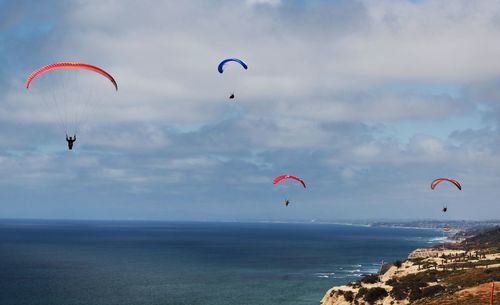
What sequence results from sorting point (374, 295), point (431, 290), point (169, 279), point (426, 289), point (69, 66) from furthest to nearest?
point (169, 279) → point (374, 295) → point (426, 289) → point (431, 290) → point (69, 66)

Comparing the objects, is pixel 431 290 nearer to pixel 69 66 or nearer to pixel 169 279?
pixel 69 66

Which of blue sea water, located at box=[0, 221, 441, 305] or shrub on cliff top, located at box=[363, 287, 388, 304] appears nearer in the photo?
shrub on cliff top, located at box=[363, 287, 388, 304]

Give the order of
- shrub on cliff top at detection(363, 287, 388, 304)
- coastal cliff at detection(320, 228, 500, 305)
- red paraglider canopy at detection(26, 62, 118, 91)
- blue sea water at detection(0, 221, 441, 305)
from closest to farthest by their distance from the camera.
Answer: red paraglider canopy at detection(26, 62, 118, 91) < coastal cliff at detection(320, 228, 500, 305) < shrub on cliff top at detection(363, 287, 388, 304) < blue sea water at detection(0, 221, 441, 305)

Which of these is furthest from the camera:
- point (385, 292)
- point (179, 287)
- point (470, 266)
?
point (179, 287)

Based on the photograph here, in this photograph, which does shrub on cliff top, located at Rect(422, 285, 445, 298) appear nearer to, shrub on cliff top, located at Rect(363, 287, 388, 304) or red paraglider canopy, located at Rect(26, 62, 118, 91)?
shrub on cliff top, located at Rect(363, 287, 388, 304)

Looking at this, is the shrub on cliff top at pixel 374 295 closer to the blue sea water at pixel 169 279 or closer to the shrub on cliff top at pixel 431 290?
the shrub on cliff top at pixel 431 290

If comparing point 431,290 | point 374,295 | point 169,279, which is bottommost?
point 169,279

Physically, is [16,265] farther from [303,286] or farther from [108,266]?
[303,286]

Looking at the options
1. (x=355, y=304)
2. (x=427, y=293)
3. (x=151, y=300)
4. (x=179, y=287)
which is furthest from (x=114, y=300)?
(x=427, y=293)

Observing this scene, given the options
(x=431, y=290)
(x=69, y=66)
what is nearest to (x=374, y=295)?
(x=431, y=290)

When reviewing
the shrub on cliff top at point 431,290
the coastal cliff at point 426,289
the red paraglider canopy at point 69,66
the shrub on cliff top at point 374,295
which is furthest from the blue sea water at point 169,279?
the red paraglider canopy at point 69,66

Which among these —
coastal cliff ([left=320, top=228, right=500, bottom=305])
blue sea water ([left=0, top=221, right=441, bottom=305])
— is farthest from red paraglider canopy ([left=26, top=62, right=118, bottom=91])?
blue sea water ([left=0, top=221, right=441, bottom=305])
